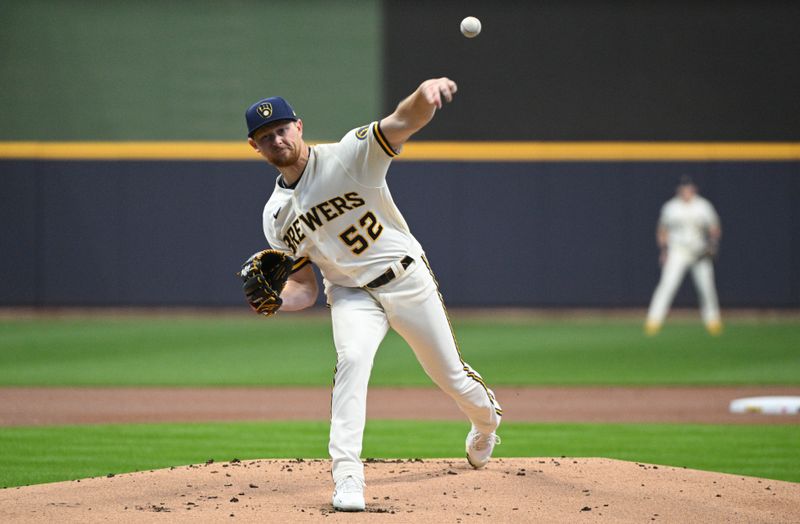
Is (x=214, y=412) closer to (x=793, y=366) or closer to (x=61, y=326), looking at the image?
(x=793, y=366)

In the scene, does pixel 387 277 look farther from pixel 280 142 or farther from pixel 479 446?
pixel 479 446

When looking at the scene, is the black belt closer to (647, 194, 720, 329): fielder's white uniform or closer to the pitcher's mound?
the pitcher's mound

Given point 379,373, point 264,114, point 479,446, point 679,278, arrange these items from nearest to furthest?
1. point 264,114
2. point 479,446
3. point 379,373
4. point 679,278

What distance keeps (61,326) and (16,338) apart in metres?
1.92

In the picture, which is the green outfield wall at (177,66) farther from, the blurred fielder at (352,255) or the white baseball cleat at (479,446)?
the blurred fielder at (352,255)

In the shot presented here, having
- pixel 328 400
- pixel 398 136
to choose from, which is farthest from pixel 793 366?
pixel 398 136

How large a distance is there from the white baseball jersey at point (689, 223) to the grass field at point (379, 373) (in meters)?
1.25

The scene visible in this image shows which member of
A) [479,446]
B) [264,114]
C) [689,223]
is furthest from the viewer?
[689,223]

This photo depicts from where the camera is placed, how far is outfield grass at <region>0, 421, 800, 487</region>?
6.85 m

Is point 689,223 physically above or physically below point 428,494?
above

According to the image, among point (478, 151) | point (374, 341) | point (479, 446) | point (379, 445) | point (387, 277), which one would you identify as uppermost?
point (478, 151)

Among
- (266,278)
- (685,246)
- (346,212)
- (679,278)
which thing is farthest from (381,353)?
(346,212)

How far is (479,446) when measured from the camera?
5.91 metres

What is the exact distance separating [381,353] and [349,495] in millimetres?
9192
